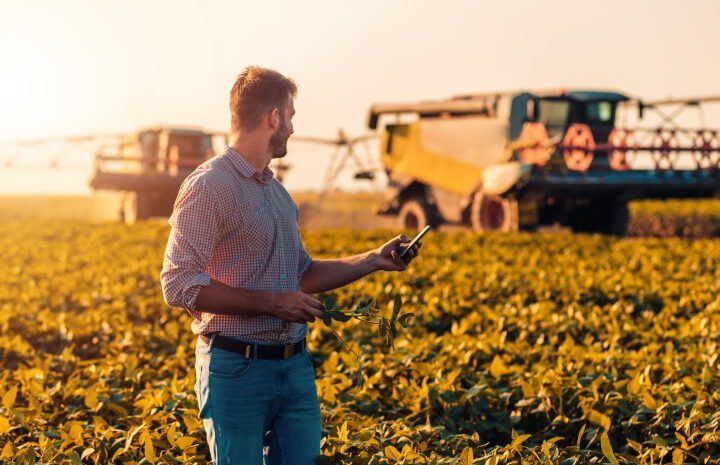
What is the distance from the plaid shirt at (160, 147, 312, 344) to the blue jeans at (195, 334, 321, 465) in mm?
102

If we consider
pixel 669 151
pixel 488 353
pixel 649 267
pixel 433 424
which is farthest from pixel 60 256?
pixel 669 151

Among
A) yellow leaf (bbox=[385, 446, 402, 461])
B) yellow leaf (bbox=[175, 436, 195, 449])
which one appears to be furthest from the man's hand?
yellow leaf (bbox=[175, 436, 195, 449])

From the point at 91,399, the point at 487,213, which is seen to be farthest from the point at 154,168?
the point at 91,399

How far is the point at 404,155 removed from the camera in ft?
81.9

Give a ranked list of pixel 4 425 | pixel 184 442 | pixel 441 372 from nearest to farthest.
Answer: pixel 184 442 < pixel 4 425 < pixel 441 372

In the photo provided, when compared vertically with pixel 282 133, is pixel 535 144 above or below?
below

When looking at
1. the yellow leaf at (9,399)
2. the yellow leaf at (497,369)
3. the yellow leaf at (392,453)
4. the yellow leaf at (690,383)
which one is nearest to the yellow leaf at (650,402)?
the yellow leaf at (690,383)

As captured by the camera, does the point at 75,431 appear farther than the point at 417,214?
No

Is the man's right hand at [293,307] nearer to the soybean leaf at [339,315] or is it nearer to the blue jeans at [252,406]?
the soybean leaf at [339,315]

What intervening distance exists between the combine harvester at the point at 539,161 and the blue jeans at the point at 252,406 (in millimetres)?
15583

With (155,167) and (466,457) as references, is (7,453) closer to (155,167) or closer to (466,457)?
(466,457)

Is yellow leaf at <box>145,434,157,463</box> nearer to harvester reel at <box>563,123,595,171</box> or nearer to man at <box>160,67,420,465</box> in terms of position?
man at <box>160,67,420,465</box>

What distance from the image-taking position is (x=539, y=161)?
19547 millimetres

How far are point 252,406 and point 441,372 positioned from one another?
279cm
